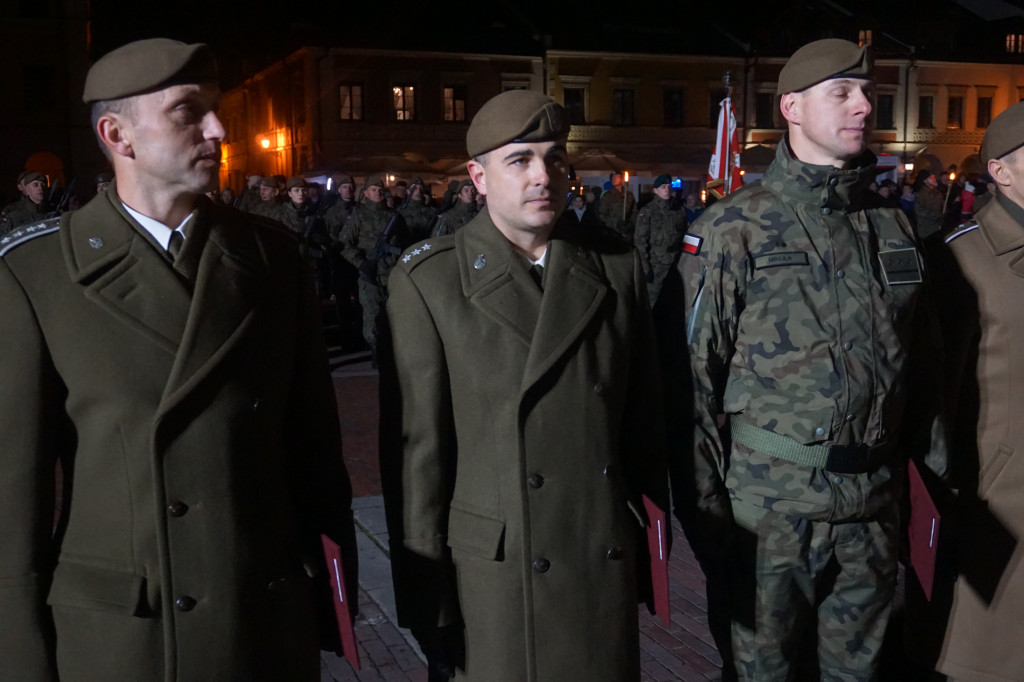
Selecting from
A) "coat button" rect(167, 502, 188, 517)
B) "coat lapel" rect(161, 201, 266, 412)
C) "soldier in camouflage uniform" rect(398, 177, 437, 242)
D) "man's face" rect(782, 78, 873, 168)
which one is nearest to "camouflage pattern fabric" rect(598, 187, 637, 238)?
"soldier in camouflage uniform" rect(398, 177, 437, 242)

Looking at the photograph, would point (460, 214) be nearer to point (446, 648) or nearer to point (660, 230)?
point (660, 230)

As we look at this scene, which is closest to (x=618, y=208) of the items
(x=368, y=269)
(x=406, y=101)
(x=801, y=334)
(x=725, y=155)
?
(x=725, y=155)

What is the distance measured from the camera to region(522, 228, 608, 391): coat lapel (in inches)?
110

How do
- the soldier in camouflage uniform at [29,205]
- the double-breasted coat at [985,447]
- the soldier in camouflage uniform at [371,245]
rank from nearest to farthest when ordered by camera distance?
the double-breasted coat at [985,447] → the soldier in camouflage uniform at [29,205] → the soldier in camouflage uniform at [371,245]

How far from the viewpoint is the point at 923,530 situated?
3.25 metres

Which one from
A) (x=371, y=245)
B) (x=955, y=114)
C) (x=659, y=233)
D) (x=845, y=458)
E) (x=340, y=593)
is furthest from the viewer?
(x=955, y=114)

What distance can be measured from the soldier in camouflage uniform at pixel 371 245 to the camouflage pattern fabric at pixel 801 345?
9.68 meters

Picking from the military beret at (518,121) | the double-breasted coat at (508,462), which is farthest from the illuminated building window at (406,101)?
the double-breasted coat at (508,462)

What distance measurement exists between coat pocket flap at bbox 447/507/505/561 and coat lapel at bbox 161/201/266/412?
2.65 ft

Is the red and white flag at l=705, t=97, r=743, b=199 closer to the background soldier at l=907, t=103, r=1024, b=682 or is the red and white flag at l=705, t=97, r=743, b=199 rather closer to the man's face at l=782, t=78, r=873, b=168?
the background soldier at l=907, t=103, r=1024, b=682

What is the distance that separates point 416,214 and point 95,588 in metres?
13.0

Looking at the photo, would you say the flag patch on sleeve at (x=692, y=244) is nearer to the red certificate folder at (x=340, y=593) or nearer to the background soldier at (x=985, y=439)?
the background soldier at (x=985, y=439)

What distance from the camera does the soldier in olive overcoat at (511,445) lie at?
111 inches

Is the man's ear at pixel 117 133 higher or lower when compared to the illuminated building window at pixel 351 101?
lower
